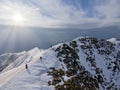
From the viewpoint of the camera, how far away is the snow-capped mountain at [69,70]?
5531cm

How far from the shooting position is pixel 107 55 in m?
129

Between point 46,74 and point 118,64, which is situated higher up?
point 46,74

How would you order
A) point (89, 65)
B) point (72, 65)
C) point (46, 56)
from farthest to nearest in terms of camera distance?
point (89, 65) → point (46, 56) → point (72, 65)

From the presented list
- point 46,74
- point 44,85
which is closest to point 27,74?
point 46,74

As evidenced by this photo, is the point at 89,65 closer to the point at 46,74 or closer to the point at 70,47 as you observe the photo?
the point at 70,47

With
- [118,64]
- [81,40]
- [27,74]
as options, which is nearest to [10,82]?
[27,74]

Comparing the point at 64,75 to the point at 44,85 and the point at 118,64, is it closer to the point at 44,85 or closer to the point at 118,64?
the point at 44,85

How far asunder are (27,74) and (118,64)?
7722 centimetres

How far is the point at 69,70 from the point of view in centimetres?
7138

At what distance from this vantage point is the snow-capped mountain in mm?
55312

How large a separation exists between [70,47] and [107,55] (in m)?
36.9

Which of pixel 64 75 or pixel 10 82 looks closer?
pixel 10 82

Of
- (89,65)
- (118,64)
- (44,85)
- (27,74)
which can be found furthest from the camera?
(118,64)

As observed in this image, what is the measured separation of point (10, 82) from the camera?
180 ft
